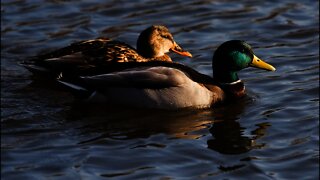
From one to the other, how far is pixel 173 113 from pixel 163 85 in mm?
355

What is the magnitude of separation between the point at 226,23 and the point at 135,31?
4.69ft

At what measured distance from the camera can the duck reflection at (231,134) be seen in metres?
10.5

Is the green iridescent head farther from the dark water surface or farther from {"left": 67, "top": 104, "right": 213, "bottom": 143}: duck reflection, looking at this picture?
{"left": 67, "top": 104, "right": 213, "bottom": 143}: duck reflection

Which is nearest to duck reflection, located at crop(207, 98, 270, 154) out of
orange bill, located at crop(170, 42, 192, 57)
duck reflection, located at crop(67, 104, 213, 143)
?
duck reflection, located at crop(67, 104, 213, 143)

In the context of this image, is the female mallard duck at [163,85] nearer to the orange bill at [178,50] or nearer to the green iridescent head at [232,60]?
the green iridescent head at [232,60]

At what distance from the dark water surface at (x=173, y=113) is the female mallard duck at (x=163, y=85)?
0.15m

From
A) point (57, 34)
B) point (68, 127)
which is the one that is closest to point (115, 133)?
point (68, 127)

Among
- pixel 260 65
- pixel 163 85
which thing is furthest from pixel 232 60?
pixel 163 85

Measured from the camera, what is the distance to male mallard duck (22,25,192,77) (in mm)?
12375

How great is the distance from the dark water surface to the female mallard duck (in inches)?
6.0

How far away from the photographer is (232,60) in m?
12.1

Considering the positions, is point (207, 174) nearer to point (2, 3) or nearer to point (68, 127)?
point (68, 127)

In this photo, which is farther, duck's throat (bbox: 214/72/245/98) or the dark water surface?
duck's throat (bbox: 214/72/245/98)

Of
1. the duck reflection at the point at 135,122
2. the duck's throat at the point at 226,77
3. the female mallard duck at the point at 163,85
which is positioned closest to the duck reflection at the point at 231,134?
the duck reflection at the point at 135,122
